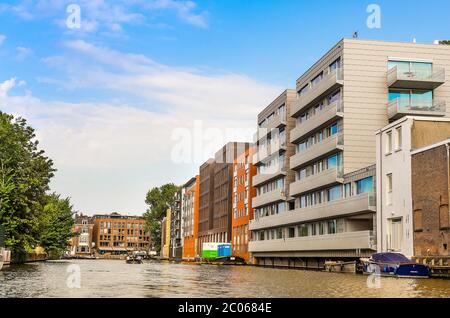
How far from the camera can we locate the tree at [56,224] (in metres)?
118

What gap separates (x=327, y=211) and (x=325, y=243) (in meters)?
3.43

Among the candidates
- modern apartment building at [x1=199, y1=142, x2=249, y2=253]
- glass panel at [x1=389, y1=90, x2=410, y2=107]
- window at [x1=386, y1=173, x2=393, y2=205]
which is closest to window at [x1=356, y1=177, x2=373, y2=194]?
window at [x1=386, y1=173, x2=393, y2=205]

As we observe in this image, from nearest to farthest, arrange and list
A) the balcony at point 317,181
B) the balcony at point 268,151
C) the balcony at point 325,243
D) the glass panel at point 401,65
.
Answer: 1. the balcony at point 325,243
2. the glass panel at point 401,65
3. the balcony at point 317,181
4. the balcony at point 268,151

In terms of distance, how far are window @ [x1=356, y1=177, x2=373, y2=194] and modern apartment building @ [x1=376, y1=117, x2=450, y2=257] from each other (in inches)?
113

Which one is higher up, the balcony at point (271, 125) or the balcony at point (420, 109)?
the balcony at point (271, 125)

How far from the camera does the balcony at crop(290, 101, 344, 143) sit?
227ft

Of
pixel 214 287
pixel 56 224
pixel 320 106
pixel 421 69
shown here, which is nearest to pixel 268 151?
pixel 320 106

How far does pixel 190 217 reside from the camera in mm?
184250

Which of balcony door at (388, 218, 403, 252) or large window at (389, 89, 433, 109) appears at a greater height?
large window at (389, 89, 433, 109)

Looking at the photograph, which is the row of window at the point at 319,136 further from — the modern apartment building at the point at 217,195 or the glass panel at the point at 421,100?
the modern apartment building at the point at 217,195

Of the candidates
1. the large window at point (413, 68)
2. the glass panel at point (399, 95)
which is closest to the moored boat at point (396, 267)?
the glass panel at point (399, 95)

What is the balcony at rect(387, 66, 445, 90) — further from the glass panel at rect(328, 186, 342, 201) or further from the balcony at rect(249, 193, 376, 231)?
the balcony at rect(249, 193, 376, 231)
